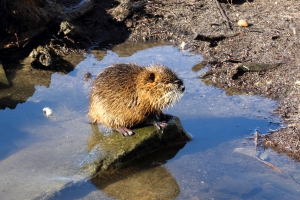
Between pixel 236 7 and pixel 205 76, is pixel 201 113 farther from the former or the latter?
pixel 236 7

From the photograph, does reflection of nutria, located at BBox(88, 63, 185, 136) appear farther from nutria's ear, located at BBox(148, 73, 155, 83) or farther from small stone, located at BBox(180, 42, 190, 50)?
small stone, located at BBox(180, 42, 190, 50)

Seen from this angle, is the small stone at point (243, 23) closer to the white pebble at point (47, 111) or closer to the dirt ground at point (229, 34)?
the dirt ground at point (229, 34)

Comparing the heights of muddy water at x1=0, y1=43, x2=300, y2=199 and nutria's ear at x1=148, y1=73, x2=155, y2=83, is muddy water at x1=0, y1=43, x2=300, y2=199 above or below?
below

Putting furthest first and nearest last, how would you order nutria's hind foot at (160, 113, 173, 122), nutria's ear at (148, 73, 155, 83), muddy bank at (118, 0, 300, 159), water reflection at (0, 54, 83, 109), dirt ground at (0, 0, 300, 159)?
dirt ground at (0, 0, 300, 159) < muddy bank at (118, 0, 300, 159) < water reflection at (0, 54, 83, 109) < nutria's hind foot at (160, 113, 173, 122) < nutria's ear at (148, 73, 155, 83)

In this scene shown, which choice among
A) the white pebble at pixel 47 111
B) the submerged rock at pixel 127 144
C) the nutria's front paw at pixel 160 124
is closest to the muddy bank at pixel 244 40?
the submerged rock at pixel 127 144

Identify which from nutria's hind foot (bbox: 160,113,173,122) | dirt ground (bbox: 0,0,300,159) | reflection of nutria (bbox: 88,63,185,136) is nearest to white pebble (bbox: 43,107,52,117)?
reflection of nutria (bbox: 88,63,185,136)

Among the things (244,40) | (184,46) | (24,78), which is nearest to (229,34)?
(244,40)

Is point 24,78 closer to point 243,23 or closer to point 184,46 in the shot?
point 184,46
